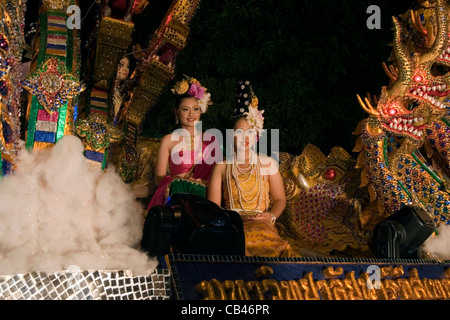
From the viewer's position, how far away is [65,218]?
104 inches

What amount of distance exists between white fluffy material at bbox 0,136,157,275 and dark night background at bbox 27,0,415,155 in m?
3.42

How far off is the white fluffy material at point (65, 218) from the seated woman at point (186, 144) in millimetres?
1172

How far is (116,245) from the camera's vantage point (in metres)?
2.71

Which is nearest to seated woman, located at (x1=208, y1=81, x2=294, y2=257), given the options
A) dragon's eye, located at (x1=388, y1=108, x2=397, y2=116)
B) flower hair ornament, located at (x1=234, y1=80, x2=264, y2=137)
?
flower hair ornament, located at (x1=234, y1=80, x2=264, y2=137)

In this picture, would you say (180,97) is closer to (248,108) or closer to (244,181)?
(248,108)

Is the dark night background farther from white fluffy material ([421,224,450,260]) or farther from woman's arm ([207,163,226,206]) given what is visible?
white fluffy material ([421,224,450,260])

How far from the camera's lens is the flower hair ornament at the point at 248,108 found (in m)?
4.21

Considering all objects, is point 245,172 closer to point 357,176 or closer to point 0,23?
point 357,176

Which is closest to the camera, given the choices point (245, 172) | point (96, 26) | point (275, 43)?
point (96, 26)

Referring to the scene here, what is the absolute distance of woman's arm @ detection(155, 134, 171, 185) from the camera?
4141 millimetres

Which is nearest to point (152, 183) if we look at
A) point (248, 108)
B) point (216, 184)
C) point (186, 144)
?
point (186, 144)

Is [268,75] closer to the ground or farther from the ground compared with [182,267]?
farther from the ground
